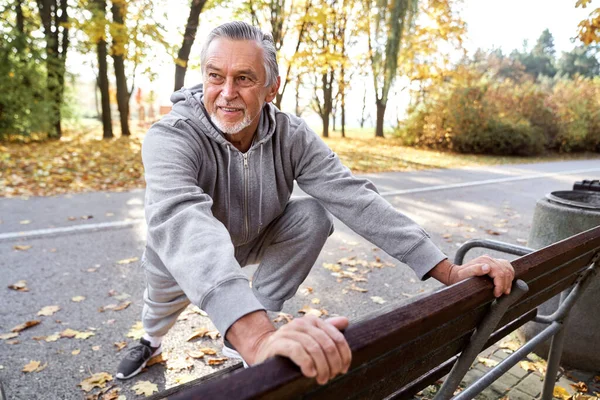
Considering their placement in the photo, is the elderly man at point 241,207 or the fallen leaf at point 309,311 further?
the fallen leaf at point 309,311

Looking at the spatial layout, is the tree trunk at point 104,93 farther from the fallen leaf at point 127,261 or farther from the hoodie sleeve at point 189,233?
the hoodie sleeve at point 189,233

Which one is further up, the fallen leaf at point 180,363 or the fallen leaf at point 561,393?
the fallen leaf at point 561,393

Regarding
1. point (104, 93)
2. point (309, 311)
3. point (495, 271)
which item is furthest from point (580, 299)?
point (104, 93)

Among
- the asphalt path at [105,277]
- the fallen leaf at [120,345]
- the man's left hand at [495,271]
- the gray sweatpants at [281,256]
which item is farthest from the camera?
the fallen leaf at [120,345]

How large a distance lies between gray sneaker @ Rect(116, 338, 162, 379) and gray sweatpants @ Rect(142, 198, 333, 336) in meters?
0.23

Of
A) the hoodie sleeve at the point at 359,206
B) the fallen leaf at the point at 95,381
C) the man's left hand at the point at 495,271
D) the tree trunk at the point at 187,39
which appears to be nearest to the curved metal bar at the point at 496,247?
the hoodie sleeve at the point at 359,206

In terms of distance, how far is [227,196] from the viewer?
233 cm

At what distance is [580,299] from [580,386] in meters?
0.50

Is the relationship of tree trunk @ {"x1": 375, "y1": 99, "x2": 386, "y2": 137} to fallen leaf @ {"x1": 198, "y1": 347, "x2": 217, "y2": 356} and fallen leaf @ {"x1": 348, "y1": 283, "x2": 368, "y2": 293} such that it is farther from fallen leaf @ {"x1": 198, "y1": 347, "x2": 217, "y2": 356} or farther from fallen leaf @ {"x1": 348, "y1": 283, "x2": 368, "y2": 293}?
fallen leaf @ {"x1": 198, "y1": 347, "x2": 217, "y2": 356}

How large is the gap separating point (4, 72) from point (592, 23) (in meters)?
13.1

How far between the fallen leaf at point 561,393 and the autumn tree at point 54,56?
14520 mm

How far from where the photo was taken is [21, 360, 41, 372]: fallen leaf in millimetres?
2798

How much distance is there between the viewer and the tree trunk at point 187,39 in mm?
12219

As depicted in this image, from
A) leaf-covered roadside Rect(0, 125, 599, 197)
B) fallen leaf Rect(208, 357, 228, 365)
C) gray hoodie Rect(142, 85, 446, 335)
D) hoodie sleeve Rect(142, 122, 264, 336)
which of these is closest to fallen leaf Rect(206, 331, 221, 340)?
fallen leaf Rect(208, 357, 228, 365)
